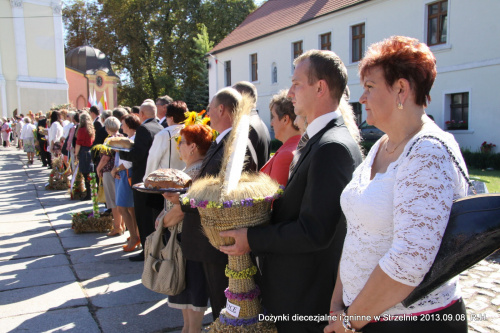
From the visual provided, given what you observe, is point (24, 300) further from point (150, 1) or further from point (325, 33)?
point (150, 1)

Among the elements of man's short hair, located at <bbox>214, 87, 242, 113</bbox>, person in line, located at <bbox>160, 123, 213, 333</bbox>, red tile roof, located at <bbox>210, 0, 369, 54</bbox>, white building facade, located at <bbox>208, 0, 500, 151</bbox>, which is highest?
red tile roof, located at <bbox>210, 0, 369, 54</bbox>

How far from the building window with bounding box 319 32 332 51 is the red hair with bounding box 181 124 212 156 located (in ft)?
67.7

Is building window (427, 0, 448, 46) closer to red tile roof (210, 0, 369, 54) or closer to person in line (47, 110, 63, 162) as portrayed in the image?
red tile roof (210, 0, 369, 54)

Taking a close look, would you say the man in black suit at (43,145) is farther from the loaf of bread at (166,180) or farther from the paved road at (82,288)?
the loaf of bread at (166,180)

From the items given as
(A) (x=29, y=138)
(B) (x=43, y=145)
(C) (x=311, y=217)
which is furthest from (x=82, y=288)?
(A) (x=29, y=138)

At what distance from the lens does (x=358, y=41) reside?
21.0m

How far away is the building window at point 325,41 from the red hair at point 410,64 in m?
22.2

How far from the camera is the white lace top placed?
1359 millimetres

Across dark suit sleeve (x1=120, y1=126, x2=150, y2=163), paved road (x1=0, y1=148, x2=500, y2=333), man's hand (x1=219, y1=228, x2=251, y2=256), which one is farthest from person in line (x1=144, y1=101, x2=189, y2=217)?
man's hand (x1=219, y1=228, x2=251, y2=256)

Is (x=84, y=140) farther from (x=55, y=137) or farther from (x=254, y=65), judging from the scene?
(x=254, y=65)

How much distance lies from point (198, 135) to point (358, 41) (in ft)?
64.0

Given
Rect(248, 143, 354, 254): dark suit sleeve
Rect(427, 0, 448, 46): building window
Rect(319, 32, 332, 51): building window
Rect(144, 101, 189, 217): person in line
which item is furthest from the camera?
Rect(319, 32, 332, 51): building window

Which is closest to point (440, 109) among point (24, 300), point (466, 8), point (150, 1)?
point (466, 8)

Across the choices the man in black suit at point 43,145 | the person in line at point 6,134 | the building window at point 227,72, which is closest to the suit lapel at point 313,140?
the man in black suit at point 43,145
